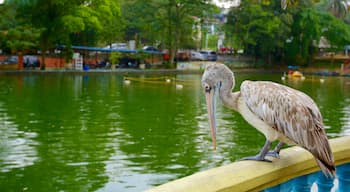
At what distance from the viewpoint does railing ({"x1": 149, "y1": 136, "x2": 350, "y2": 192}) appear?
1809mm

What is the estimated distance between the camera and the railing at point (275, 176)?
1809mm

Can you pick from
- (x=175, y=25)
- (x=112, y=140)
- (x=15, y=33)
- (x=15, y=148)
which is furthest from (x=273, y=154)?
(x=175, y=25)

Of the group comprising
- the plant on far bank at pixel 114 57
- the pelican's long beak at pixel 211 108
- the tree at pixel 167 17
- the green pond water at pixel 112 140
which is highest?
the tree at pixel 167 17

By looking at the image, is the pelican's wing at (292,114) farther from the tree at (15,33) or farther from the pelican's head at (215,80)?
the tree at (15,33)

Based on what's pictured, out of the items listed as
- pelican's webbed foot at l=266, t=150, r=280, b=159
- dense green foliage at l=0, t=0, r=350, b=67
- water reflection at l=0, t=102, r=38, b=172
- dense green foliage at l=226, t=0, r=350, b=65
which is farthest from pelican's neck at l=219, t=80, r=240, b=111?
dense green foliage at l=226, t=0, r=350, b=65

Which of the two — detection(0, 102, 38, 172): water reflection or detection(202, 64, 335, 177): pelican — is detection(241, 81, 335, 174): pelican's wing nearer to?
detection(202, 64, 335, 177): pelican

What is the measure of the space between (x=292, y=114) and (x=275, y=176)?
0.35 meters

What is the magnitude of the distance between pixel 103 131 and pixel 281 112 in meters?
9.89

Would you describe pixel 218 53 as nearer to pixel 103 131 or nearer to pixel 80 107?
pixel 80 107

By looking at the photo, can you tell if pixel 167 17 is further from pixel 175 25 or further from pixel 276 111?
pixel 276 111

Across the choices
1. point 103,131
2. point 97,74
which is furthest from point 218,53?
point 103,131

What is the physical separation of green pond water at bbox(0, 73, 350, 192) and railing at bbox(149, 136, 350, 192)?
197 inches

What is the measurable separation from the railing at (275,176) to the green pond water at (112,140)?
16.4ft

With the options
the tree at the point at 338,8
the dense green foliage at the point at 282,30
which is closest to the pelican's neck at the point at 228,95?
the dense green foliage at the point at 282,30
